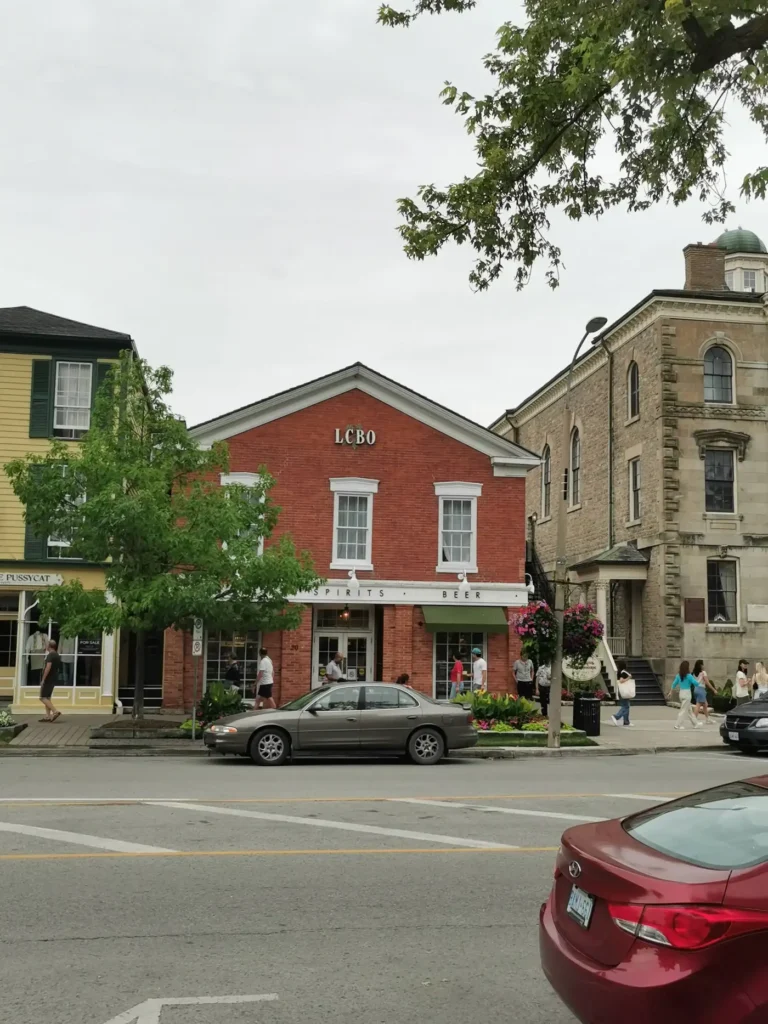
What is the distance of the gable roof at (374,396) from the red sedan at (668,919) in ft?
71.0

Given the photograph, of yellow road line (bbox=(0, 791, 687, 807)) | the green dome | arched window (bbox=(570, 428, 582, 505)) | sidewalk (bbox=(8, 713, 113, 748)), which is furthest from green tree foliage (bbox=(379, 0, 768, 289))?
the green dome

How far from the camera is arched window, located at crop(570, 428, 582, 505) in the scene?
39.4 meters

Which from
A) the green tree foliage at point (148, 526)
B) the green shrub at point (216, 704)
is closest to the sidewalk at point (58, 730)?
the green tree foliage at point (148, 526)

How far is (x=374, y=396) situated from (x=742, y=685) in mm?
13007

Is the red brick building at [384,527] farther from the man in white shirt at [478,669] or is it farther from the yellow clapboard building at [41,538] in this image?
the yellow clapboard building at [41,538]

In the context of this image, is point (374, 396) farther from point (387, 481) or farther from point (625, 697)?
point (625, 697)

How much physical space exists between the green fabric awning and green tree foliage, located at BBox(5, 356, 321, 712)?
16.9 ft

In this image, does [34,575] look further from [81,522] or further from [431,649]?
[431,649]

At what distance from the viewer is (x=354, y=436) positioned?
86.1 ft

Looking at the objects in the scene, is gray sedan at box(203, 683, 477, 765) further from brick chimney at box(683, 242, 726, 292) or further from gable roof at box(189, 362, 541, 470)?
brick chimney at box(683, 242, 726, 292)

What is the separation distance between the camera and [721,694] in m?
29.0

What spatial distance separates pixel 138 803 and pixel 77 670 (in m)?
14.4

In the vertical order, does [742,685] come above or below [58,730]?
above

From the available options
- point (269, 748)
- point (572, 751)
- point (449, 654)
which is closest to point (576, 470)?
point (449, 654)
